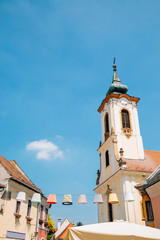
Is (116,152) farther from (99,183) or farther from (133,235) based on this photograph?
(133,235)

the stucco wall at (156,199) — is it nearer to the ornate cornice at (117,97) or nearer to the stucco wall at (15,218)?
the stucco wall at (15,218)

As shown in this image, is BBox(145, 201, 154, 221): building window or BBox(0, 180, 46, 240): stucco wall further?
BBox(145, 201, 154, 221): building window

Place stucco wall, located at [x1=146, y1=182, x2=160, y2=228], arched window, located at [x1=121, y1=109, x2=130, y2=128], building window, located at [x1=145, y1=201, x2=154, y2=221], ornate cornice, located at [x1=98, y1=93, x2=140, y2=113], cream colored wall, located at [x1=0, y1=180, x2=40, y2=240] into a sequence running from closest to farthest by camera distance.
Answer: stucco wall, located at [x1=146, y1=182, x2=160, y2=228]
cream colored wall, located at [x1=0, y1=180, x2=40, y2=240]
building window, located at [x1=145, y1=201, x2=154, y2=221]
arched window, located at [x1=121, y1=109, x2=130, y2=128]
ornate cornice, located at [x1=98, y1=93, x2=140, y2=113]

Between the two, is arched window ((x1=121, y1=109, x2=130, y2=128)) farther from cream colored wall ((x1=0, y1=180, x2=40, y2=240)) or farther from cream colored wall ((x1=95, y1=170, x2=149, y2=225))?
cream colored wall ((x1=0, y1=180, x2=40, y2=240))

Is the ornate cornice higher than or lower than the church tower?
higher

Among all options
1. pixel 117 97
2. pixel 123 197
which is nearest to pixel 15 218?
pixel 123 197

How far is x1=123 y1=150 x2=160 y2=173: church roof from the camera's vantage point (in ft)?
74.8

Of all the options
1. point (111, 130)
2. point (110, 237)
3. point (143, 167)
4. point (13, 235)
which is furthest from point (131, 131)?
point (110, 237)

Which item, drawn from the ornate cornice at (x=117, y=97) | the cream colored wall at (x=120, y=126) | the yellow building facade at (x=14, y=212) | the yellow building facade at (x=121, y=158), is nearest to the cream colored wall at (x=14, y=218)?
the yellow building facade at (x=14, y=212)

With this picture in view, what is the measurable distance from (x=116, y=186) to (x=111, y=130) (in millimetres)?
6903

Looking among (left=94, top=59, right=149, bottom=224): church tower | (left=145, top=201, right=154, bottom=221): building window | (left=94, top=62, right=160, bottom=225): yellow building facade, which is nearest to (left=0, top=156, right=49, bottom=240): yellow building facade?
(left=94, top=62, right=160, bottom=225): yellow building facade

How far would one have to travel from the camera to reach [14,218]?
16.5 meters

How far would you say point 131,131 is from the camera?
27.2 m

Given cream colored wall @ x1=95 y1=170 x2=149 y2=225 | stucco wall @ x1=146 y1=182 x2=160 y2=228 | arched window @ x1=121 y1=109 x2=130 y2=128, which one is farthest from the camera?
arched window @ x1=121 y1=109 x2=130 y2=128
